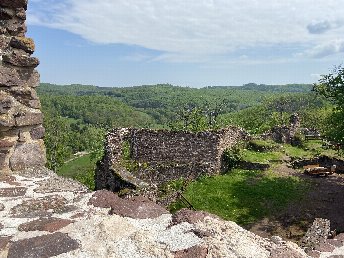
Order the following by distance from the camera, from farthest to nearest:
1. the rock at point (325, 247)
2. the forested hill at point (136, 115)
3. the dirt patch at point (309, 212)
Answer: the forested hill at point (136, 115)
the dirt patch at point (309, 212)
the rock at point (325, 247)

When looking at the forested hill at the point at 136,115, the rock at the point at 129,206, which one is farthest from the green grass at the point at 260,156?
the forested hill at the point at 136,115

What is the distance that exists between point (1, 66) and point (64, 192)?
Result: 195 cm

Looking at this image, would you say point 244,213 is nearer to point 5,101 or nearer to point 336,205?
point 336,205

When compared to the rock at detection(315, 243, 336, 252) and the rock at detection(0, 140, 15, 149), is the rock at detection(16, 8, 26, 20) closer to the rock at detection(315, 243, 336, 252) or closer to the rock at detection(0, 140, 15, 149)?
the rock at detection(0, 140, 15, 149)

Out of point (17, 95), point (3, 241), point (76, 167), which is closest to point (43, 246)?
point (3, 241)

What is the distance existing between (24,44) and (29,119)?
101 cm

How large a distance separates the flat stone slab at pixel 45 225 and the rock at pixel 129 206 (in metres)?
0.45

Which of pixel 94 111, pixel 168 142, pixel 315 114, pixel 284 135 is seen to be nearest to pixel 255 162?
pixel 168 142

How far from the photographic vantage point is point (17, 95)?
530cm

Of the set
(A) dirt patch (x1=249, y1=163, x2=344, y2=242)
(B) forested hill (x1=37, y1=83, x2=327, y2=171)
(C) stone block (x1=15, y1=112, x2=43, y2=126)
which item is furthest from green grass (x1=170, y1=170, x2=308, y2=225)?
(B) forested hill (x1=37, y1=83, x2=327, y2=171)

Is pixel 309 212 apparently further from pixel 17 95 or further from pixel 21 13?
pixel 21 13

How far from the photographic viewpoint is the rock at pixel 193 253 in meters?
2.85

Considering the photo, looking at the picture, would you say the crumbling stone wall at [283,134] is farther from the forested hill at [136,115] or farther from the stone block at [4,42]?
the stone block at [4,42]

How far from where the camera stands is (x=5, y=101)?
16.8 feet
